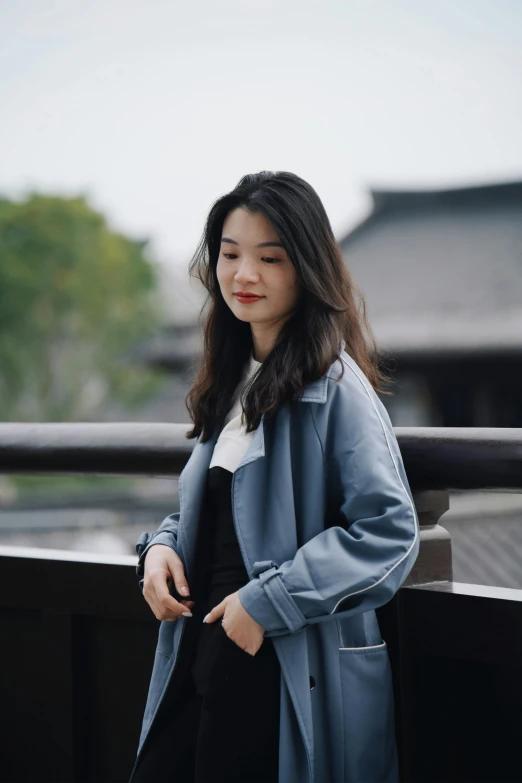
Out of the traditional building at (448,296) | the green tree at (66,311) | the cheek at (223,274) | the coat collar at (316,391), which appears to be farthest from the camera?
the green tree at (66,311)

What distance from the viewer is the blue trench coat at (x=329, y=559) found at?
42.4 inches

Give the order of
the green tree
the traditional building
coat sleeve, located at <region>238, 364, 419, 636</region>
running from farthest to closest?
the green tree
the traditional building
coat sleeve, located at <region>238, 364, 419, 636</region>

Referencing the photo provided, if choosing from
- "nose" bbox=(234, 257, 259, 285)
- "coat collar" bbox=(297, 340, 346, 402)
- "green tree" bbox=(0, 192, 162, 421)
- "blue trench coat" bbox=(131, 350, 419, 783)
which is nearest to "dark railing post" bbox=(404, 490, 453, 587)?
"blue trench coat" bbox=(131, 350, 419, 783)

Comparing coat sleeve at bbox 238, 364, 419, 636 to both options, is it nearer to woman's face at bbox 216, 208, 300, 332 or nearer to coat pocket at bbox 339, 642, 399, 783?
coat pocket at bbox 339, 642, 399, 783

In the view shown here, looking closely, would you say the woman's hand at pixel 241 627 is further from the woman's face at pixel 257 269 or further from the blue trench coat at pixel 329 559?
the woman's face at pixel 257 269

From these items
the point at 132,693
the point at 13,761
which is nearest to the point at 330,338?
the point at 132,693

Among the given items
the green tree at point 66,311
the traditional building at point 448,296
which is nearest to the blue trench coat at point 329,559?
the traditional building at point 448,296

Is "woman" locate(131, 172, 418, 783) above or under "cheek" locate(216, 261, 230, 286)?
under

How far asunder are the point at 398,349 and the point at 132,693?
844 centimetres

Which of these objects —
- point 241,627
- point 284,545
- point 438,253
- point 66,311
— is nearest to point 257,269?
point 284,545

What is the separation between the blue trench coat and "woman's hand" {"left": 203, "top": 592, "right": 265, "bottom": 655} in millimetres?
16

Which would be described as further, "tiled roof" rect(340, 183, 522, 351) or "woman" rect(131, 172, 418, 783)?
"tiled roof" rect(340, 183, 522, 351)

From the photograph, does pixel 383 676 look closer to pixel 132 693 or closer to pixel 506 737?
pixel 506 737

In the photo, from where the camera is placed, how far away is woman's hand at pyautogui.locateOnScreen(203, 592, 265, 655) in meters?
1.09
